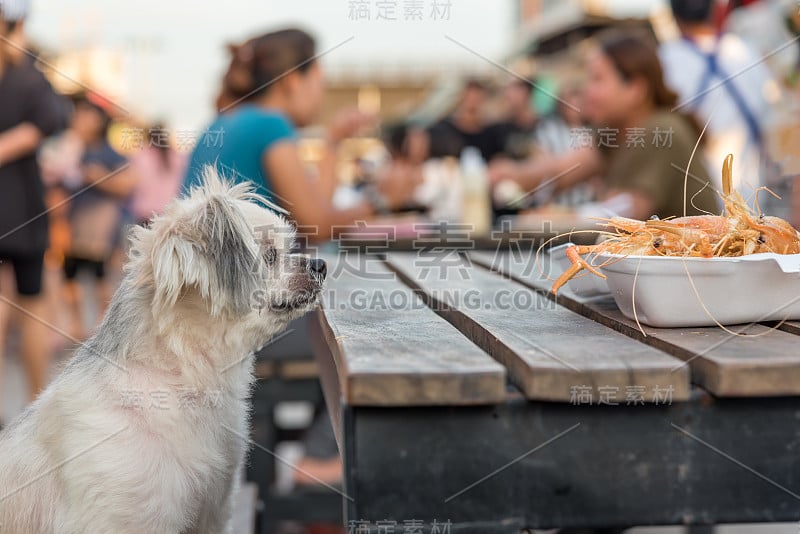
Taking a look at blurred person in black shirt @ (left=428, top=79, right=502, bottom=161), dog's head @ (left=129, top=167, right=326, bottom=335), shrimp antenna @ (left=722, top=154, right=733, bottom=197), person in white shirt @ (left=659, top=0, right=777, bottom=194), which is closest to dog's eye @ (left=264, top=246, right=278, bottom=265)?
dog's head @ (left=129, top=167, right=326, bottom=335)

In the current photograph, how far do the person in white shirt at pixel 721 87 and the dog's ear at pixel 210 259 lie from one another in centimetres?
250

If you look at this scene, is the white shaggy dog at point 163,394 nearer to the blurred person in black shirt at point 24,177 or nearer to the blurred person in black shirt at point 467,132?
the blurred person in black shirt at point 24,177

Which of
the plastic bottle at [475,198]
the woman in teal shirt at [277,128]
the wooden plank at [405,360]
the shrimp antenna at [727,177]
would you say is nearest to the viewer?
the wooden plank at [405,360]

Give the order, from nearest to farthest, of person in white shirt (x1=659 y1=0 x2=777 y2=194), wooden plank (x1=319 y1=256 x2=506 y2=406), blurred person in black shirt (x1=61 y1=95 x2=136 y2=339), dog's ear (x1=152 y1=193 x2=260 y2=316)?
wooden plank (x1=319 y1=256 x2=506 y2=406), dog's ear (x1=152 y1=193 x2=260 y2=316), person in white shirt (x1=659 y1=0 x2=777 y2=194), blurred person in black shirt (x1=61 y1=95 x2=136 y2=339)

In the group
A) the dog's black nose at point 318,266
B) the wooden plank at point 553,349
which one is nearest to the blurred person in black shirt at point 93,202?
the dog's black nose at point 318,266

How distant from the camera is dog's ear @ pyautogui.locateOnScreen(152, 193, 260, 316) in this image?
5.52ft

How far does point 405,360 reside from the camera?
1.14 metres

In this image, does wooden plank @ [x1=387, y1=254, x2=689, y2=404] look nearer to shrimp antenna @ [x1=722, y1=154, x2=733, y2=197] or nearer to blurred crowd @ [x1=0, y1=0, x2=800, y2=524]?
shrimp antenna @ [x1=722, y1=154, x2=733, y2=197]

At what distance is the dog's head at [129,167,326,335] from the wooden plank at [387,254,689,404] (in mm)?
332

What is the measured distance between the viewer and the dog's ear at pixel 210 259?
168 centimetres

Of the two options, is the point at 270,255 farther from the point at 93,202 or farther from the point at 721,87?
the point at 93,202

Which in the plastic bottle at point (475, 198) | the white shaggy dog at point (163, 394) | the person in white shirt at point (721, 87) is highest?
the person in white shirt at point (721, 87)

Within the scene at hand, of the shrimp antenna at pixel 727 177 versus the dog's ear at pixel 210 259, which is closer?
the shrimp antenna at pixel 727 177

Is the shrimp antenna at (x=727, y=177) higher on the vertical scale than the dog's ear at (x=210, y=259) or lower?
higher
